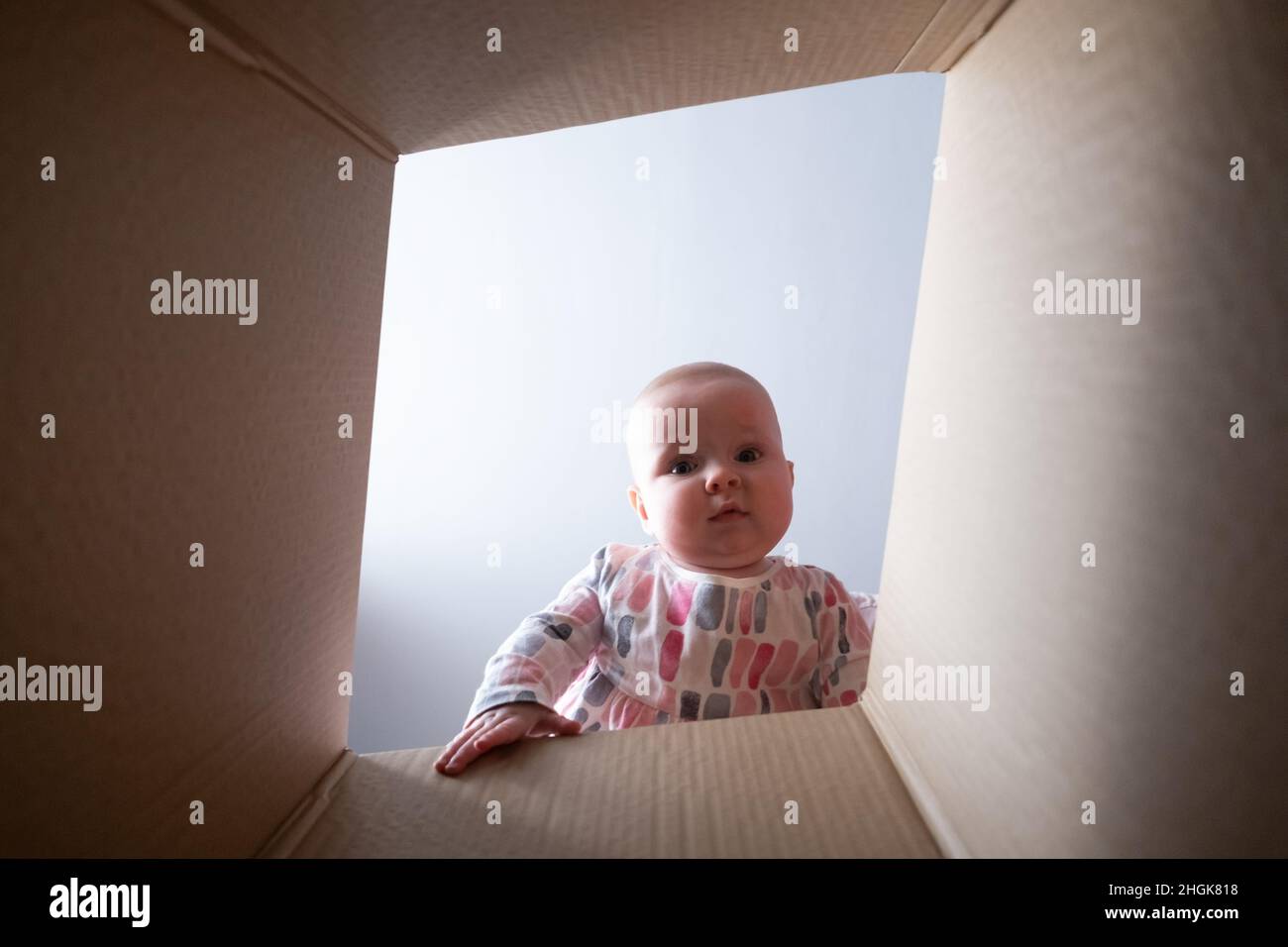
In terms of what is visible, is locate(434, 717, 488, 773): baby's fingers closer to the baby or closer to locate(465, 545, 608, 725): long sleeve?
locate(465, 545, 608, 725): long sleeve

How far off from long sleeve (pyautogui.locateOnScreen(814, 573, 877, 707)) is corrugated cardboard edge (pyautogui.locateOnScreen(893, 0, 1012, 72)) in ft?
1.46

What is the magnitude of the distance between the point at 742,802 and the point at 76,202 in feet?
0.99

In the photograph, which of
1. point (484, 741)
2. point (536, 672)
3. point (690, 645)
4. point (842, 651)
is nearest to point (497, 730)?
point (484, 741)

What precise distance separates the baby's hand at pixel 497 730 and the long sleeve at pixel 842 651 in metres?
0.27

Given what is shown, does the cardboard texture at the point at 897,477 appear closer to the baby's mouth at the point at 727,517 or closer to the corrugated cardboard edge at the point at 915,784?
the corrugated cardboard edge at the point at 915,784

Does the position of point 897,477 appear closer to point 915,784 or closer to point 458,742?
point 915,784

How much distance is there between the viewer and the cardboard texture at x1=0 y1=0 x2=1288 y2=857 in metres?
0.21

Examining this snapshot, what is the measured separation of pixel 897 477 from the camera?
442 millimetres

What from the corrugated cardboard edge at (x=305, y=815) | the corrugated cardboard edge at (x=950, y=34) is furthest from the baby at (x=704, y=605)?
the corrugated cardboard edge at (x=950, y=34)

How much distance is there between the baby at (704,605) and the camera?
27.6 inches

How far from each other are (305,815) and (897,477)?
311mm

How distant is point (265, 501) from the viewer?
1.15 feet

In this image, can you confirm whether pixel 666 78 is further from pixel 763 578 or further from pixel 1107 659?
pixel 763 578
